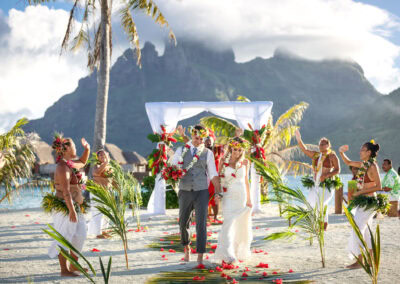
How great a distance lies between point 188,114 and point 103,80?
3.43 m

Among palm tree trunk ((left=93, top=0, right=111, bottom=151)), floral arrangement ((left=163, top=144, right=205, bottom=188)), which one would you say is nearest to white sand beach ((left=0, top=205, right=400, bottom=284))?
floral arrangement ((left=163, top=144, right=205, bottom=188))

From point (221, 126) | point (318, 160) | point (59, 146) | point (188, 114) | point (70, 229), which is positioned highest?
point (221, 126)

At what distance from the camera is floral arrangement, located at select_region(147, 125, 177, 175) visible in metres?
10.6

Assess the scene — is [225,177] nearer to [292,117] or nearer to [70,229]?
[70,229]

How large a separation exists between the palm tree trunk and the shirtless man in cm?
844

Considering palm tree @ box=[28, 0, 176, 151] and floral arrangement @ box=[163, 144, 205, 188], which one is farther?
palm tree @ box=[28, 0, 176, 151]

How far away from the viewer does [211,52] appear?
6181 inches

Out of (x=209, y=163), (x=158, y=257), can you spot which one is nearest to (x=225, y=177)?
(x=209, y=163)

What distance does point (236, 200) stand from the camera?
227 inches

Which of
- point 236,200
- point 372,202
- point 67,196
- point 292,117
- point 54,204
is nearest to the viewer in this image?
point 67,196

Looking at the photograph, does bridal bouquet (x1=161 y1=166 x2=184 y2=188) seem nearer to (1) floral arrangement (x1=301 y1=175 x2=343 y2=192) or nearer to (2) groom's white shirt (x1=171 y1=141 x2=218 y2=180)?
(2) groom's white shirt (x1=171 y1=141 x2=218 y2=180)

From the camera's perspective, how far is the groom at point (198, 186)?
5.55 m

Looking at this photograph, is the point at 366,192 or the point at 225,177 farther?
the point at 225,177

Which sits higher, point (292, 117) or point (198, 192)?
point (292, 117)
